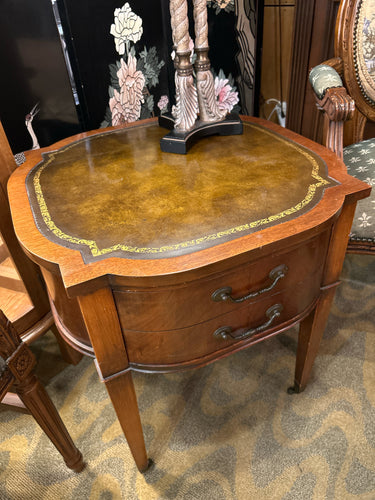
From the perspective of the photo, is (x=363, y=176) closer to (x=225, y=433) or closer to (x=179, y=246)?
(x=179, y=246)

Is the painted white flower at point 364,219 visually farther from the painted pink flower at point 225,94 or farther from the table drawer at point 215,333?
the painted pink flower at point 225,94

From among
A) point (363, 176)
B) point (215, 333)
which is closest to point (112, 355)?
point (215, 333)

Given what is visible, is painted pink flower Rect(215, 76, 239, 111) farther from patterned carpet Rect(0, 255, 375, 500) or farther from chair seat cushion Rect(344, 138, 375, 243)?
patterned carpet Rect(0, 255, 375, 500)

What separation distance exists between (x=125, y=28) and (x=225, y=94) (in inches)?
16.9

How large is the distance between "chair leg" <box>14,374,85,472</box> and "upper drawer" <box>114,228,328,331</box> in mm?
283

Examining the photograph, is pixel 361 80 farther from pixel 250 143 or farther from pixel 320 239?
pixel 320 239

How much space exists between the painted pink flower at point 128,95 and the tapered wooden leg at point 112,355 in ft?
2.41

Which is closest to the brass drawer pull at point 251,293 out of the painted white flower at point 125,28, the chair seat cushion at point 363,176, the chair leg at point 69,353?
the chair seat cushion at point 363,176

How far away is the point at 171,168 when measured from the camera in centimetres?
85

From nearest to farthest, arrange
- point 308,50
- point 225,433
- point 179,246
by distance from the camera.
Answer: point 179,246 < point 225,433 < point 308,50

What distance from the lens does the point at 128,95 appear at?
1165 millimetres

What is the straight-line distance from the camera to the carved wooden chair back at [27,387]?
69cm

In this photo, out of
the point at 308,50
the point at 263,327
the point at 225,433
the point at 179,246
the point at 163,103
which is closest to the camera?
the point at 179,246

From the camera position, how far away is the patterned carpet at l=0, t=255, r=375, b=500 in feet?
2.96
